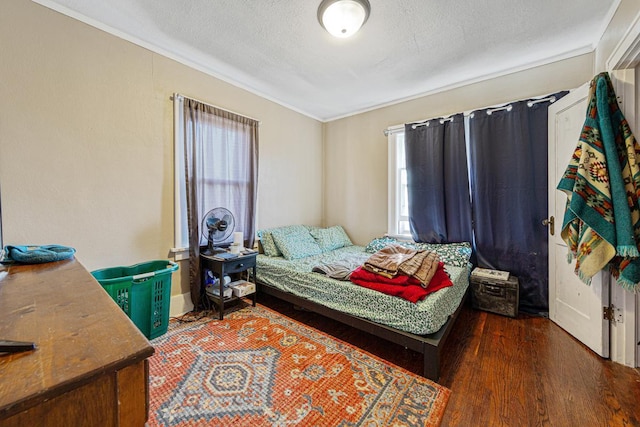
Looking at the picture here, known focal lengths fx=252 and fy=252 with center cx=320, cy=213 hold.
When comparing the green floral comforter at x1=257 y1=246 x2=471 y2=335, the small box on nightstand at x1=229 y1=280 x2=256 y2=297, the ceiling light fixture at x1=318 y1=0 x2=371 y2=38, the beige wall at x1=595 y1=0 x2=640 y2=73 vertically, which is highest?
the ceiling light fixture at x1=318 y1=0 x2=371 y2=38

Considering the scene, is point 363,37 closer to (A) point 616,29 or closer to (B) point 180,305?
(A) point 616,29

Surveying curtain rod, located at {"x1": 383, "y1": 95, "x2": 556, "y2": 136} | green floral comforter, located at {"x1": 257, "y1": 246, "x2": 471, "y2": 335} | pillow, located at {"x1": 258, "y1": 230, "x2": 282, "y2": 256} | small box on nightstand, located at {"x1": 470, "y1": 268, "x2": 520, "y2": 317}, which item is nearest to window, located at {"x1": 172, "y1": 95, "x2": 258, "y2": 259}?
pillow, located at {"x1": 258, "y1": 230, "x2": 282, "y2": 256}

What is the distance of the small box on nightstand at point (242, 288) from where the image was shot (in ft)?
8.15

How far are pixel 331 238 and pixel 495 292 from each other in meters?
1.92

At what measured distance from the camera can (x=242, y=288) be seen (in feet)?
8.23

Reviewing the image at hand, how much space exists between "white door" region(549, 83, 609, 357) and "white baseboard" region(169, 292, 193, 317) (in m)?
3.39

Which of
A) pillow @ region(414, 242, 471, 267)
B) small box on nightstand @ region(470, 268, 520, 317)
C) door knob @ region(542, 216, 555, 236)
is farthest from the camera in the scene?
Result: pillow @ region(414, 242, 471, 267)

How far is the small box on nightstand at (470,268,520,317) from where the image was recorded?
2391 millimetres

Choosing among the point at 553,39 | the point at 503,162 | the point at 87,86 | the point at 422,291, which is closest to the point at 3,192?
the point at 87,86

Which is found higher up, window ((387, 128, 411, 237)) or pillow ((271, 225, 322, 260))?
window ((387, 128, 411, 237))

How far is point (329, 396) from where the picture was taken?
146cm

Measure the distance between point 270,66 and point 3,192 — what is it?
2.26 metres

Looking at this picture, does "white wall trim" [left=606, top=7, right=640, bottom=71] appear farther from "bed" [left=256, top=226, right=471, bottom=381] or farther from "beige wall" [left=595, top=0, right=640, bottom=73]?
"bed" [left=256, top=226, right=471, bottom=381]

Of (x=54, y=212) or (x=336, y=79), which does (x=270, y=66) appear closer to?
(x=336, y=79)
